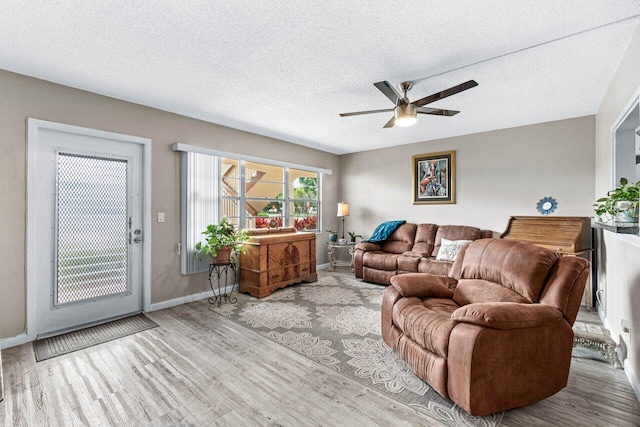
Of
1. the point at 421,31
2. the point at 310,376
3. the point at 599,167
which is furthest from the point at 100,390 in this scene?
the point at 599,167

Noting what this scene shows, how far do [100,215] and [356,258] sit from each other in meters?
3.76

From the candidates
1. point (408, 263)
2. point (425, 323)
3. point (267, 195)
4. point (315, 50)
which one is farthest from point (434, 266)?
point (315, 50)

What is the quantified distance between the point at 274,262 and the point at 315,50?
2953 mm

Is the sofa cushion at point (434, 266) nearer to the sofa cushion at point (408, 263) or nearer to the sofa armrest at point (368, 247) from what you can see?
the sofa cushion at point (408, 263)

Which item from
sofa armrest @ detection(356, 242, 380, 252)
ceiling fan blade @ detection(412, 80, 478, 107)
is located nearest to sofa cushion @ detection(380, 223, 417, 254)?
sofa armrest @ detection(356, 242, 380, 252)

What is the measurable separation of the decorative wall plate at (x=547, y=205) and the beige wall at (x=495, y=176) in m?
0.06

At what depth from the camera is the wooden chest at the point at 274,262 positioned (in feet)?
14.0

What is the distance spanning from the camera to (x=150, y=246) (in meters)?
3.66

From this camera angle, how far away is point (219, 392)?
2070mm

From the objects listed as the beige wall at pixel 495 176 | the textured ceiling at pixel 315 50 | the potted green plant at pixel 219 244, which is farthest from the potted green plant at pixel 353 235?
the textured ceiling at pixel 315 50

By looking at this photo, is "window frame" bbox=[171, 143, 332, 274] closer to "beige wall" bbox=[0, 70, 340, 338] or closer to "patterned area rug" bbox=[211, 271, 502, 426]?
"beige wall" bbox=[0, 70, 340, 338]

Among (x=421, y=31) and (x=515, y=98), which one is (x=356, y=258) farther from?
(x=421, y=31)

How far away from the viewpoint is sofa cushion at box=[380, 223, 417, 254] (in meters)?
5.36

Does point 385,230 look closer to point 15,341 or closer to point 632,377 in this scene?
point 632,377
